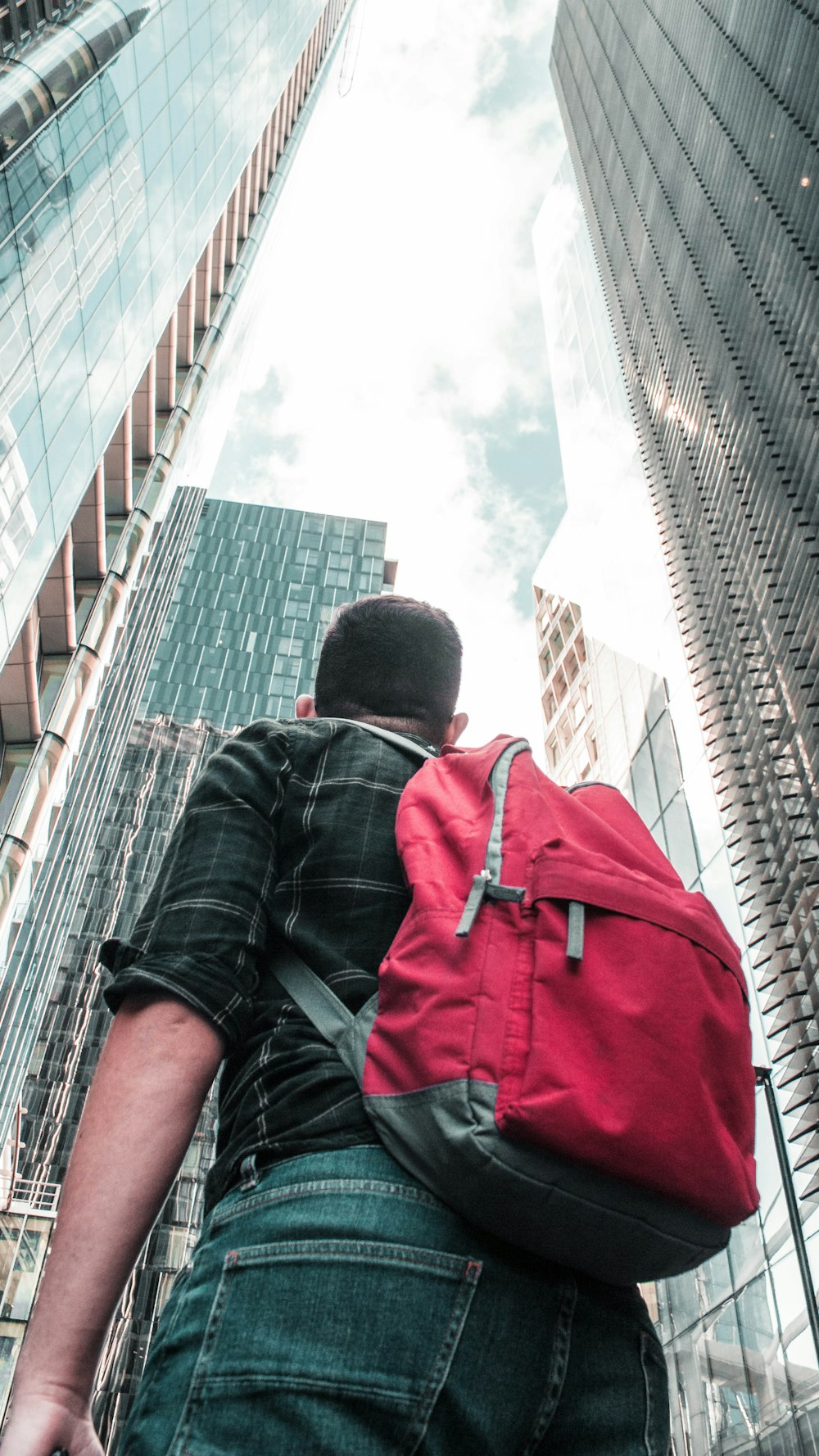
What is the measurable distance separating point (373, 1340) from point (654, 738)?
Answer: 11177 millimetres

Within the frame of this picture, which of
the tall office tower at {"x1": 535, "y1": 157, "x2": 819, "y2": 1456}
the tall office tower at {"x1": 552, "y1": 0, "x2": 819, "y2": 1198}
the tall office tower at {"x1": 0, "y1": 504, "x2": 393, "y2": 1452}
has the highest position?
the tall office tower at {"x1": 552, "y1": 0, "x2": 819, "y2": 1198}

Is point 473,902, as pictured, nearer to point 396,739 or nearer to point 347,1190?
point 347,1190

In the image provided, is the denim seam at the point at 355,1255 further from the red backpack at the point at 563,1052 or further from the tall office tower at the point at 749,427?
the tall office tower at the point at 749,427

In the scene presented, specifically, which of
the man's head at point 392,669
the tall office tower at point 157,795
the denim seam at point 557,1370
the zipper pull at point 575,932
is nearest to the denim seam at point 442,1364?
the denim seam at point 557,1370

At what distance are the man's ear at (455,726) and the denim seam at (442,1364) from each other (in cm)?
103

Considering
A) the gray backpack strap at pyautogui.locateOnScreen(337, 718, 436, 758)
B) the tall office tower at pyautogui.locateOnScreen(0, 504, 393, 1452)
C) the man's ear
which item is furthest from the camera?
the tall office tower at pyautogui.locateOnScreen(0, 504, 393, 1452)

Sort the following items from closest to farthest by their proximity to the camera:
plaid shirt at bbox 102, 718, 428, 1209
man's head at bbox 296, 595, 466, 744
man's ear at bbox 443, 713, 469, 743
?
plaid shirt at bbox 102, 718, 428, 1209
man's head at bbox 296, 595, 466, 744
man's ear at bbox 443, 713, 469, 743

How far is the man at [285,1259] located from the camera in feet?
2.88

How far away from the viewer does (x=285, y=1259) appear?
93 centimetres

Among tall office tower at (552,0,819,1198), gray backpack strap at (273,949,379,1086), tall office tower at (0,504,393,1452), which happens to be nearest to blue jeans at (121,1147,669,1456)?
gray backpack strap at (273,949,379,1086)

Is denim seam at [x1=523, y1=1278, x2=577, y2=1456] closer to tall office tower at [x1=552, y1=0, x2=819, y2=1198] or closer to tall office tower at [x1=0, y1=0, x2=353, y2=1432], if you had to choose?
tall office tower at [x1=552, y1=0, x2=819, y2=1198]

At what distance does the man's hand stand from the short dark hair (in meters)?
1.08

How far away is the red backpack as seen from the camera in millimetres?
928

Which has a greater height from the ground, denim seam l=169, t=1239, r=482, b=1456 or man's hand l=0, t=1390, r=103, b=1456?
denim seam l=169, t=1239, r=482, b=1456
